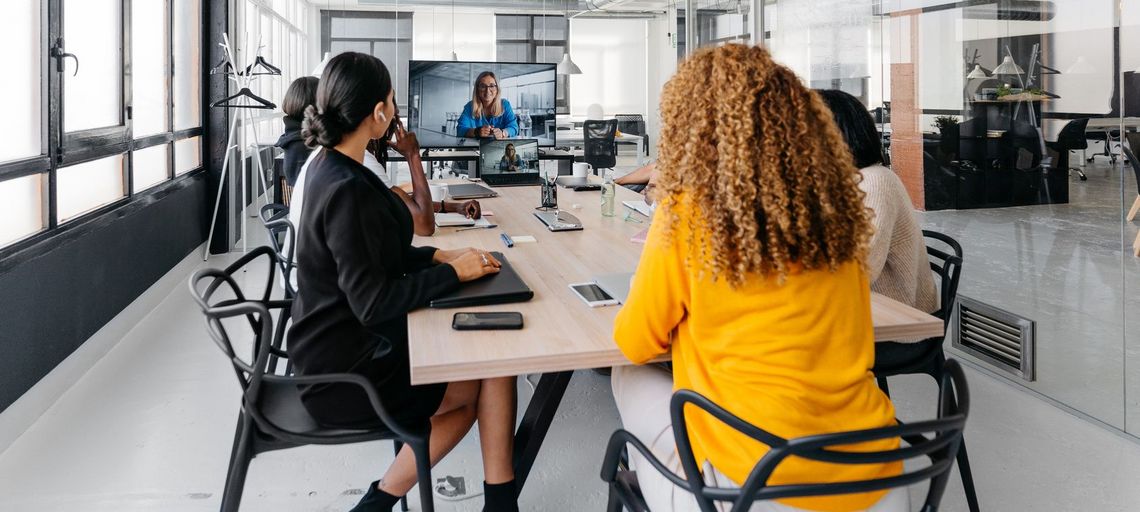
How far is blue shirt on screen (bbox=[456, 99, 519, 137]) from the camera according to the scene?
4.89m

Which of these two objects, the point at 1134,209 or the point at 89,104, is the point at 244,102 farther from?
the point at 1134,209

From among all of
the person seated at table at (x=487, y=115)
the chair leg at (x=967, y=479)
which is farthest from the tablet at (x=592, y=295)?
the person seated at table at (x=487, y=115)

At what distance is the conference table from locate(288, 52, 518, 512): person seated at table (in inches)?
3.4

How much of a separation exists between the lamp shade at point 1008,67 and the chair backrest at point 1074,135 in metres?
0.30

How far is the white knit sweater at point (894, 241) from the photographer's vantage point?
211 cm

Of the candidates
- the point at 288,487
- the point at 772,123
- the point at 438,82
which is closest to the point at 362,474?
the point at 288,487

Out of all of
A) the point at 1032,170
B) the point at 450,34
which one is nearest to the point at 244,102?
the point at 450,34

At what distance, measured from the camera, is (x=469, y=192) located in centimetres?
364

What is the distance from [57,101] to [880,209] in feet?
10.4

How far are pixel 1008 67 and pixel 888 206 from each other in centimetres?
155

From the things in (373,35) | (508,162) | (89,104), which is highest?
(373,35)

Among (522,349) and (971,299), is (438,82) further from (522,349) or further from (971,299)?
(522,349)

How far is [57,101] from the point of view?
3.34 meters

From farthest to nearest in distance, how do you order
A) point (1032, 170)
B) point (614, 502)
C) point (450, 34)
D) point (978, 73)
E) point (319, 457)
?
1. point (450, 34)
2. point (978, 73)
3. point (1032, 170)
4. point (319, 457)
5. point (614, 502)
